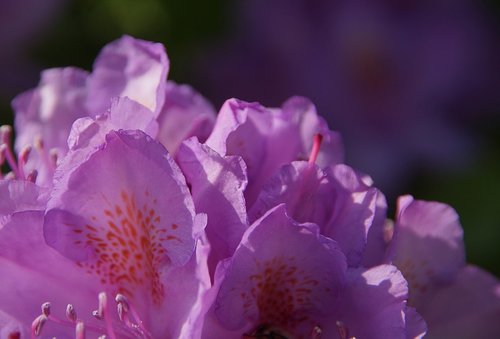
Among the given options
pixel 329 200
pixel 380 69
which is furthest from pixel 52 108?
pixel 380 69

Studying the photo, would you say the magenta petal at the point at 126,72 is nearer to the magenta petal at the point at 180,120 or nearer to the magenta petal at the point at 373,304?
the magenta petal at the point at 180,120

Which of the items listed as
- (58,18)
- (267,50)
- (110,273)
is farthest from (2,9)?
(110,273)

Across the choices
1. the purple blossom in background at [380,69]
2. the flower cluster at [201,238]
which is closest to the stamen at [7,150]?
the flower cluster at [201,238]

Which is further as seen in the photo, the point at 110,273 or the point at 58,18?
the point at 58,18

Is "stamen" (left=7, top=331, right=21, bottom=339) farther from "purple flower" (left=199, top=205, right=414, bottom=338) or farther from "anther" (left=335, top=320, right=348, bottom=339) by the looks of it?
"anther" (left=335, top=320, right=348, bottom=339)

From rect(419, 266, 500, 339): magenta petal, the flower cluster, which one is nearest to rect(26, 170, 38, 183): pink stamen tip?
the flower cluster

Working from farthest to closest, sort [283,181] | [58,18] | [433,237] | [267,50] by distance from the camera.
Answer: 1. [267,50]
2. [58,18]
3. [433,237]
4. [283,181]

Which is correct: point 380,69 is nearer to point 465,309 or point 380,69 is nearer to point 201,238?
point 465,309

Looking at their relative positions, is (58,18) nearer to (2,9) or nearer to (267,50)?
(2,9)
